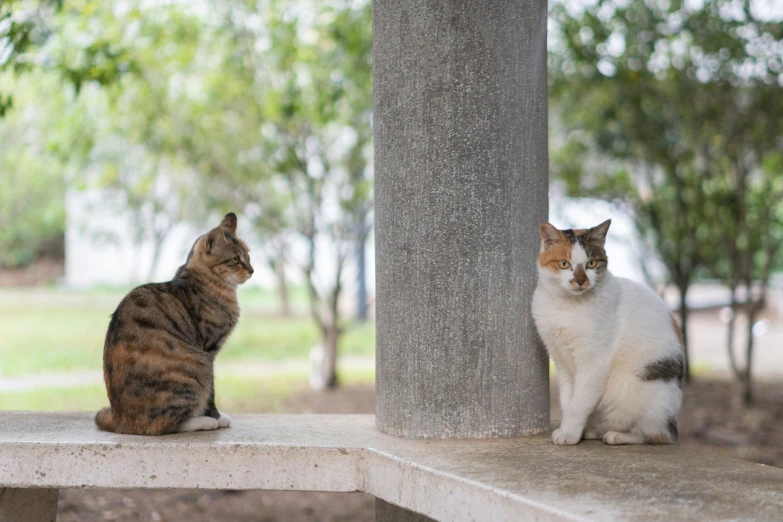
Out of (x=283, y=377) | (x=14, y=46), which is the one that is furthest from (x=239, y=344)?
(x=14, y=46)

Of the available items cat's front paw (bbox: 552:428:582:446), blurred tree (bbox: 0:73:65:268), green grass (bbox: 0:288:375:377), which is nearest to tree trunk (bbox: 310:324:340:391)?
green grass (bbox: 0:288:375:377)

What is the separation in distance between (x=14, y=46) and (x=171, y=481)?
8.74 feet

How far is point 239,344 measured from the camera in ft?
43.0

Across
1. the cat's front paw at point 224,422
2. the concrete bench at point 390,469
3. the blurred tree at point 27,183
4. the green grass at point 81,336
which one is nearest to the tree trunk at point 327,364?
the green grass at point 81,336

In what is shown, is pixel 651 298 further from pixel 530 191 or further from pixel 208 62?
pixel 208 62

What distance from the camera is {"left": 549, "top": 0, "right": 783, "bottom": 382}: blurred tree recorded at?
286 inches

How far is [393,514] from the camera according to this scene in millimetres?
3283

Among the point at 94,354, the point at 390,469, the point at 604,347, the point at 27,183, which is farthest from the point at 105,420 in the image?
the point at 27,183

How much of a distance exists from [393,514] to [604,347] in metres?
1.15

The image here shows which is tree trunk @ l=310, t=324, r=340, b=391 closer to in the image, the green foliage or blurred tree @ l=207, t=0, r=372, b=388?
blurred tree @ l=207, t=0, r=372, b=388

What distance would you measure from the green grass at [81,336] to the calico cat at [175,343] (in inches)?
319

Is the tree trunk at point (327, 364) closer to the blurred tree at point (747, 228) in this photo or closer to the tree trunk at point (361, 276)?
the tree trunk at point (361, 276)

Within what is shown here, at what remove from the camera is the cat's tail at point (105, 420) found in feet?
10.2

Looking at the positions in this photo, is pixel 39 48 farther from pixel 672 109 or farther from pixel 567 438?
pixel 672 109
